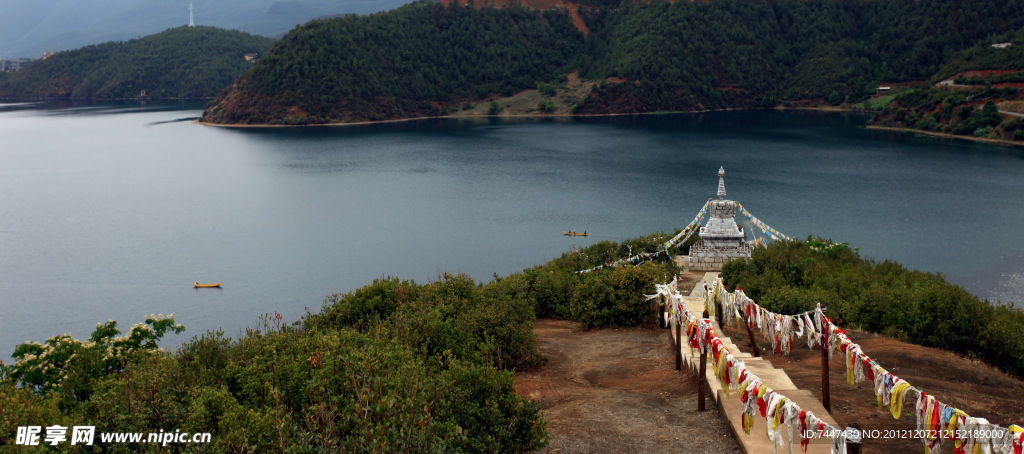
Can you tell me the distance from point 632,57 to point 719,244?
109m

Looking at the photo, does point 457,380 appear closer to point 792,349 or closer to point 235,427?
point 235,427

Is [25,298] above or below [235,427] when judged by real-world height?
below

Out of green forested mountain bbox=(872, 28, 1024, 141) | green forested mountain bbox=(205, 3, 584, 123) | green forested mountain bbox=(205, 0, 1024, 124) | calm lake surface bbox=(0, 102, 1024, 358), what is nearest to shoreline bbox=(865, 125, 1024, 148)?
green forested mountain bbox=(872, 28, 1024, 141)

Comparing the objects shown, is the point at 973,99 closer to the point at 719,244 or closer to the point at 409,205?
the point at 409,205

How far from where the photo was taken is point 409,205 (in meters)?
66.0

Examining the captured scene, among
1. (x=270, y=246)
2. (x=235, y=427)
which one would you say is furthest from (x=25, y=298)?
(x=235, y=427)

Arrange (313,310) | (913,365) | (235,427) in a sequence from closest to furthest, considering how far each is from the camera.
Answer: (235,427)
(913,365)
(313,310)

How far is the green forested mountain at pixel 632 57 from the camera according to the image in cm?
13038

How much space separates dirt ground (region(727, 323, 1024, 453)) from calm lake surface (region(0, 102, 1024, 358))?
22.7 metres

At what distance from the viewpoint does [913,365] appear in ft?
58.6

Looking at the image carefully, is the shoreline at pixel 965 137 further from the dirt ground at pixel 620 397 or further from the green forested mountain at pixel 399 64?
the dirt ground at pixel 620 397

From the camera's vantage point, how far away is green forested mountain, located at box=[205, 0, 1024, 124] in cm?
13038

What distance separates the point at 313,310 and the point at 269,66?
3939 inches

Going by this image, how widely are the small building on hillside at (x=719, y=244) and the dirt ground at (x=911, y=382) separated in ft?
43.1
